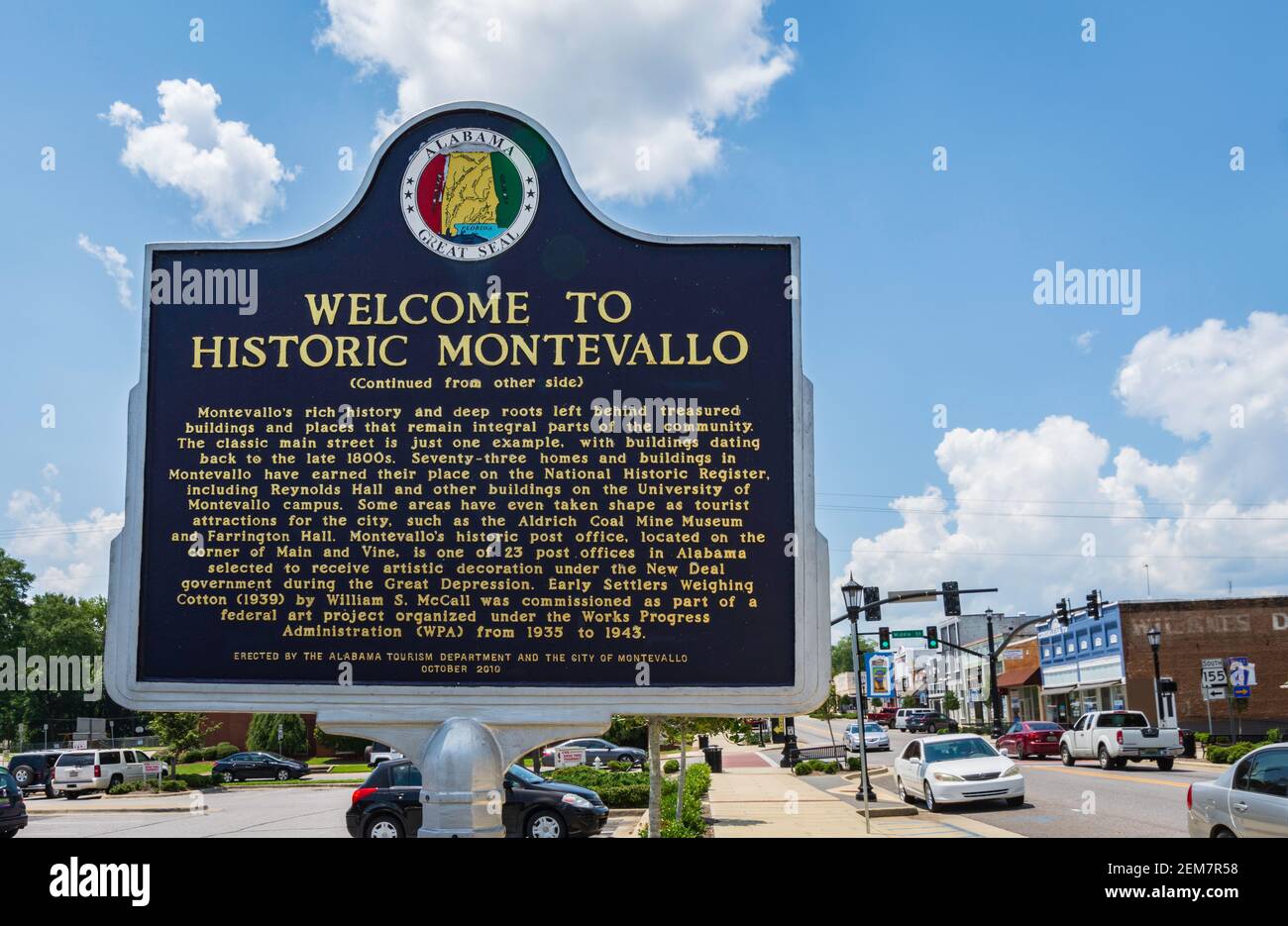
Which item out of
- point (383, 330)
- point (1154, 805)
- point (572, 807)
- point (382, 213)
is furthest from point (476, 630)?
point (1154, 805)

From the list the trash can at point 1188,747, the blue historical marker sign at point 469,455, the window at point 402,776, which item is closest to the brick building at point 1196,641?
the trash can at point 1188,747

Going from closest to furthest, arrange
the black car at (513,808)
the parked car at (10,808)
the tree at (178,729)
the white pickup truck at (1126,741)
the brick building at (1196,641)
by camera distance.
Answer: the black car at (513,808), the parked car at (10,808), the white pickup truck at (1126,741), the tree at (178,729), the brick building at (1196,641)

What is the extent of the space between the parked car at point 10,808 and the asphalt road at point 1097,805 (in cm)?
1750

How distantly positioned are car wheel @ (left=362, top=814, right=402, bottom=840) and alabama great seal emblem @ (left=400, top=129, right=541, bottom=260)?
13.1 m

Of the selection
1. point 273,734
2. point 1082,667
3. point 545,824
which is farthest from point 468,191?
point 1082,667

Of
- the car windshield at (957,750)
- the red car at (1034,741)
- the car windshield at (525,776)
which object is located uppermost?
the car windshield at (525,776)

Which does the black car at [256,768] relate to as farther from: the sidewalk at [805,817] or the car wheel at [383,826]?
the car wheel at [383,826]

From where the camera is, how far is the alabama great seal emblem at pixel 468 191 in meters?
5.57

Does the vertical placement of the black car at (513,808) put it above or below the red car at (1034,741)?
above

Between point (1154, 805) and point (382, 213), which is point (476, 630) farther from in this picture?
point (1154, 805)

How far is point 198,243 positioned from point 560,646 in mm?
2914

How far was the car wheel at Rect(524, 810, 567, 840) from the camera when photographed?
53.3ft

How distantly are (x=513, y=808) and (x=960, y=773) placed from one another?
8802mm

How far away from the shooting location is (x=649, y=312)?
554 cm
